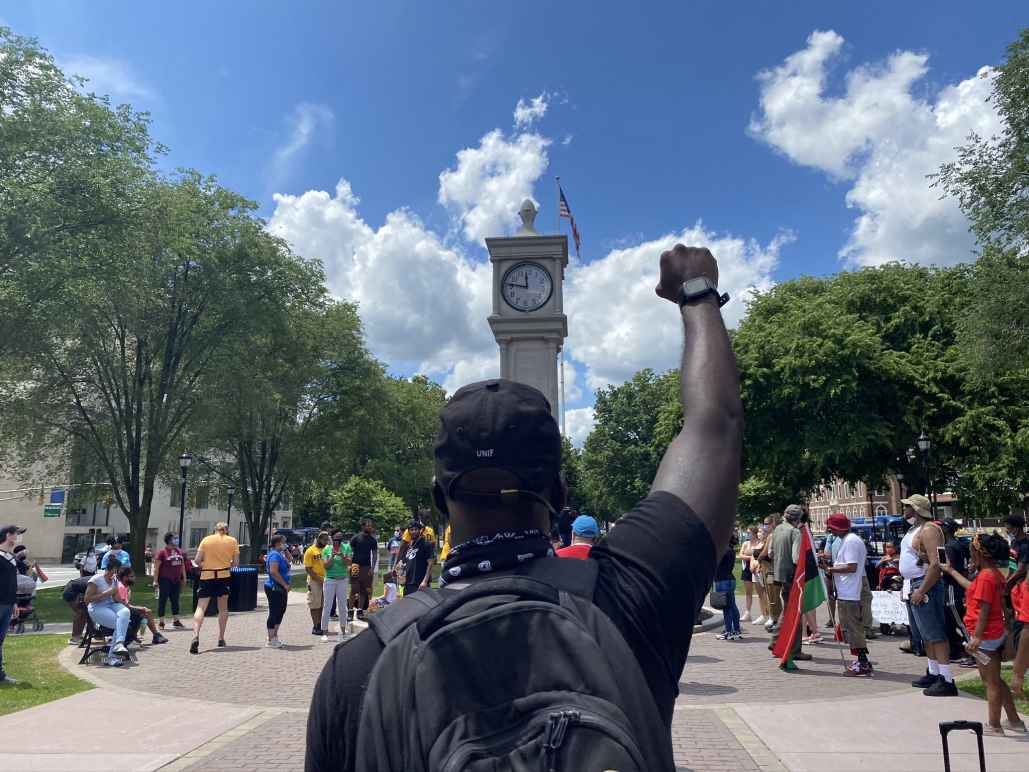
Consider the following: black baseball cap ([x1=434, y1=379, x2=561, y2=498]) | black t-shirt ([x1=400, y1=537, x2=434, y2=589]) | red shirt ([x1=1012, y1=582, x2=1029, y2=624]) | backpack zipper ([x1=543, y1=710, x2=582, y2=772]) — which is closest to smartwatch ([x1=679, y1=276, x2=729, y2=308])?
black baseball cap ([x1=434, y1=379, x2=561, y2=498])

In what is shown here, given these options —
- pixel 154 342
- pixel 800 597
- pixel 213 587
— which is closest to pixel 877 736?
pixel 800 597

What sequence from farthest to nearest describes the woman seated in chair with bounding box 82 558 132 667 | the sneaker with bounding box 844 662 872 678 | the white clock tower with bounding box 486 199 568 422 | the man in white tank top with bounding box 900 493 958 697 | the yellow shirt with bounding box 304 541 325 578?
the yellow shirt with bounding box 304 541 325 578 → the white clock tower with bounding box 486 199 568 422 → the woman seated in chair with bounding box 82 558 132 667 → the sneaker with bounding box 844 662 872 678 → the man in white tank top with bounding box 900 493 958 697

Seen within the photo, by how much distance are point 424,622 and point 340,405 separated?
40.9 m

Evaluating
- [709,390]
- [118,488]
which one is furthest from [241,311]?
[709,390]

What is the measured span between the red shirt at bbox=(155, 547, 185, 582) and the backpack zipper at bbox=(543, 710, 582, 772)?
1572 centimetres

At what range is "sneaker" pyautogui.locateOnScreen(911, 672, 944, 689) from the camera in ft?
28.0

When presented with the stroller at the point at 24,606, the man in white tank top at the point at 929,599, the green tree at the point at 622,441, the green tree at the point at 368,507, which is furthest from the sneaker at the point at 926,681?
the green tree at the point at 622,441

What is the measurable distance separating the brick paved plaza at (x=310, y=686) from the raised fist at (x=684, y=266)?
5344 millimetres

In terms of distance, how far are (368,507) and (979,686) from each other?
37.2 m

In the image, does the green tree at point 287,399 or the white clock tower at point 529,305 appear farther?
the green tree at point 287,399

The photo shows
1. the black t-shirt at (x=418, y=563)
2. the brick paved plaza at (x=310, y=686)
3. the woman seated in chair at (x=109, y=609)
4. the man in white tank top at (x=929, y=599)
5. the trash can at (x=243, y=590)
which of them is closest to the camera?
the brick paved plaza at (x=310, y=686)

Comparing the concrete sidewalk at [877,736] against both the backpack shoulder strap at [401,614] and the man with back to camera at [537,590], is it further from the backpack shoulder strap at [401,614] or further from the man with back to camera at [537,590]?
the backpack shoulder strap at [401,614]

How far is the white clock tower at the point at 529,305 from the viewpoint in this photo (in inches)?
485

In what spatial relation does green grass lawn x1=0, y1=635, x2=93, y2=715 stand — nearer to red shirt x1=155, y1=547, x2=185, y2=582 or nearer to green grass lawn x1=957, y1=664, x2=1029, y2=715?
red shirt x1=155, y1=547, x2=185, y2=582
